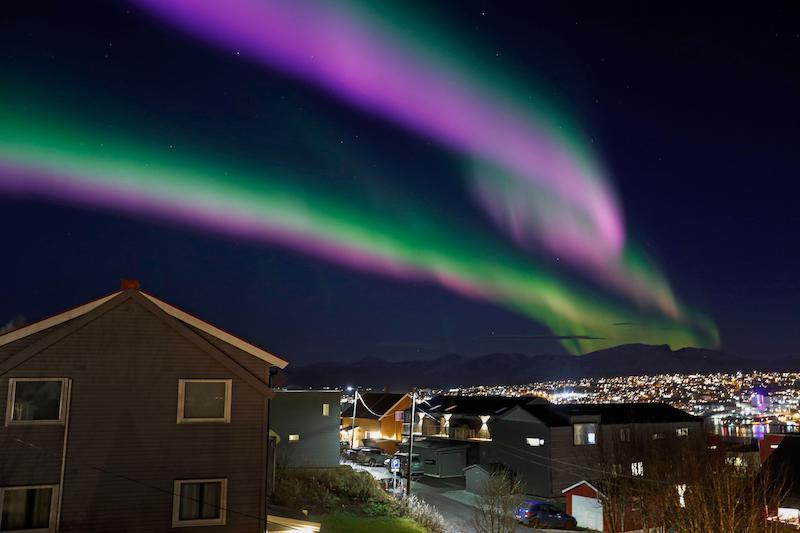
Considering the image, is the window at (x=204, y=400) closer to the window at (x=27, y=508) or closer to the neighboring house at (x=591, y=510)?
the window at (x=27, y=508)

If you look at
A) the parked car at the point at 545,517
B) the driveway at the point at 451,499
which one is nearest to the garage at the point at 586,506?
the parked car at the point at 545,517

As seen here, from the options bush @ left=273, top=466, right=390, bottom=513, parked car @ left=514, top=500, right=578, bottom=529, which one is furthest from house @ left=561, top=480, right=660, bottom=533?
bush @ left=273, top=466, right=390, bottom=513

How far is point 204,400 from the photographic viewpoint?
22250 mm

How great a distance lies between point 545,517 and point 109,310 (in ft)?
105

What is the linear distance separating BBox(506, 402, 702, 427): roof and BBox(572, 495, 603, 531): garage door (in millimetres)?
10257

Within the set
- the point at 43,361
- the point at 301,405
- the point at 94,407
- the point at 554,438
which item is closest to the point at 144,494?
the point at 94,407

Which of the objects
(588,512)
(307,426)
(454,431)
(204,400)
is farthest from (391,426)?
(204,400)

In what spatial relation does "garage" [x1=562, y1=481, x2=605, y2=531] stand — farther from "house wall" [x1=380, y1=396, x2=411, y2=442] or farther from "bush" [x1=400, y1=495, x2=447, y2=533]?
"house wall" [x1=380, y1=396, x2=411, y2=442]

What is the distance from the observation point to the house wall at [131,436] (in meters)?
20.0

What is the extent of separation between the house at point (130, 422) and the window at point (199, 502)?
4 centimetres

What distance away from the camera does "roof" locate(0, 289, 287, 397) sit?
66.4ft

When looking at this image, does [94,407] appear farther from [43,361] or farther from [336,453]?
[336,453]

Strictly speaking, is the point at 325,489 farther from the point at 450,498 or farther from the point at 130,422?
the point at 130,422

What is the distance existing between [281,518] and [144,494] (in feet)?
23.5
